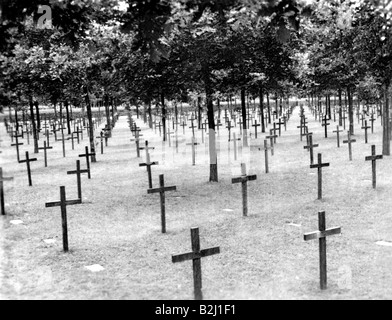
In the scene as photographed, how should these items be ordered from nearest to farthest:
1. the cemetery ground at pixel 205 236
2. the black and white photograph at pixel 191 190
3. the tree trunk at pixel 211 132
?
the black and white photograph at pixel 191 190 < the cemetery ground at pixel 205 236 < the tree trunk at pixel 211 132

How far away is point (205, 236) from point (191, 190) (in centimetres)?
481

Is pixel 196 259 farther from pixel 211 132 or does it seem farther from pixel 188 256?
pixel 211 132

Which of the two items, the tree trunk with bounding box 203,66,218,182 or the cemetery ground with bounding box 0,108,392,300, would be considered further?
the tree trunk with bounding box 203,66,218,182

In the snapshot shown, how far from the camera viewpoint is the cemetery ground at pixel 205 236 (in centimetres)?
703

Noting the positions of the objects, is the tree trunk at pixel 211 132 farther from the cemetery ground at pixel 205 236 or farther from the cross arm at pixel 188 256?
the cross arm at pixel 188 256

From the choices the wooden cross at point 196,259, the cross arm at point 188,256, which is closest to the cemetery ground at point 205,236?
the wooden cross at point 196,259

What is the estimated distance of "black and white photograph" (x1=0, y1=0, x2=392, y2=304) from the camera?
6.47 meters

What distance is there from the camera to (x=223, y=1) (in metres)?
5.33

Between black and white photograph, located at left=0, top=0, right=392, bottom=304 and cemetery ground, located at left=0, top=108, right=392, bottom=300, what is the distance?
0.12 feet

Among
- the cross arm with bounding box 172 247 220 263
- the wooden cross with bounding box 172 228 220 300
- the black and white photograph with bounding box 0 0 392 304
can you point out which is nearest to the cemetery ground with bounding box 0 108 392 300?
the black and white photograph with bounding box 0 0 392 304

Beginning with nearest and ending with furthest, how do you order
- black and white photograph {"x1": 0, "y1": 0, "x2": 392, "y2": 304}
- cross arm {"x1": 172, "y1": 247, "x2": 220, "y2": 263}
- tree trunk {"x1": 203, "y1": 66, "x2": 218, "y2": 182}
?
cross arm {"x1": 172, "y1": 247, "x2": 220, "y2": 263}
black and white photograph {"x1": 0, "y1": 0, "x2": 392, "y2": 304}
tree trunk {"x1": 203, "y1": 66, "x2": 218, "y2": 182}

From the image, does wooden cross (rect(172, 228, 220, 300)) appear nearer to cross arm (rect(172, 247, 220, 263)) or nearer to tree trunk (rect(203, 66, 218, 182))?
cross arm (rect(172, 247, 220, 263))

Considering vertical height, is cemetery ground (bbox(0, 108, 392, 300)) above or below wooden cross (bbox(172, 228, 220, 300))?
below

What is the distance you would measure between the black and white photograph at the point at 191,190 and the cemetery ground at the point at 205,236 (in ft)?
0.12
